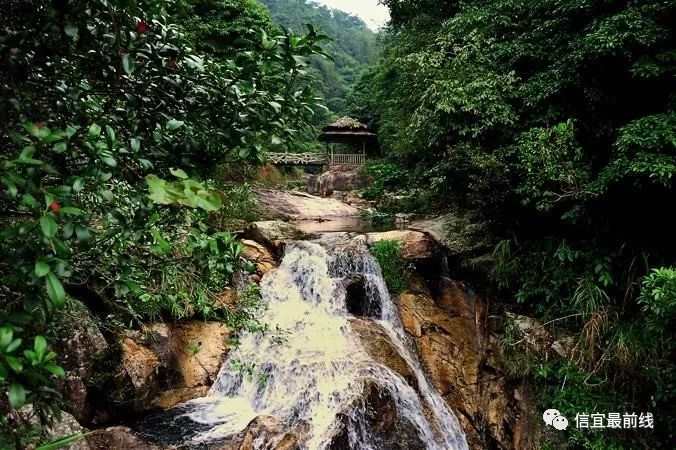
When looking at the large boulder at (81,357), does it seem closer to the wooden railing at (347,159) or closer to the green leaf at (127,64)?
the green leaf at (127,64)

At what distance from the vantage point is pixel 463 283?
7359 millimetres

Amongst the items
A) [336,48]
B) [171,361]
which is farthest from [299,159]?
[336,48]

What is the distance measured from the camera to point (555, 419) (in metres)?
5.18

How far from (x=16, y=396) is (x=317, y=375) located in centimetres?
483

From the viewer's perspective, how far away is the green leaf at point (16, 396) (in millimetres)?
1118

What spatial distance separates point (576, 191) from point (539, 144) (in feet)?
2.62

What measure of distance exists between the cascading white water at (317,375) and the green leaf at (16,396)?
3098 mm

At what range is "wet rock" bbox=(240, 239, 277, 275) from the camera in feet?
25.8

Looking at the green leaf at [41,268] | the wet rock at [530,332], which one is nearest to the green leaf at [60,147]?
the green leaf at [41,268]

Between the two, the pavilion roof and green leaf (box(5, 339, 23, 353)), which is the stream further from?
the pavilion roof

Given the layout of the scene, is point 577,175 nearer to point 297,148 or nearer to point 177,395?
point 297,148

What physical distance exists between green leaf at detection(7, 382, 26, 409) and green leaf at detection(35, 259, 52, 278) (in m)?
0.33

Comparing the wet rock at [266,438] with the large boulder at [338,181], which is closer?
the wet rock at [266,438]

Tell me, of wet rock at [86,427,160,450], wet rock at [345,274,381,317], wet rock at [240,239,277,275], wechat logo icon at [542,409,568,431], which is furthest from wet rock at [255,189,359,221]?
wechat logo icon at [542,409,568,431]
